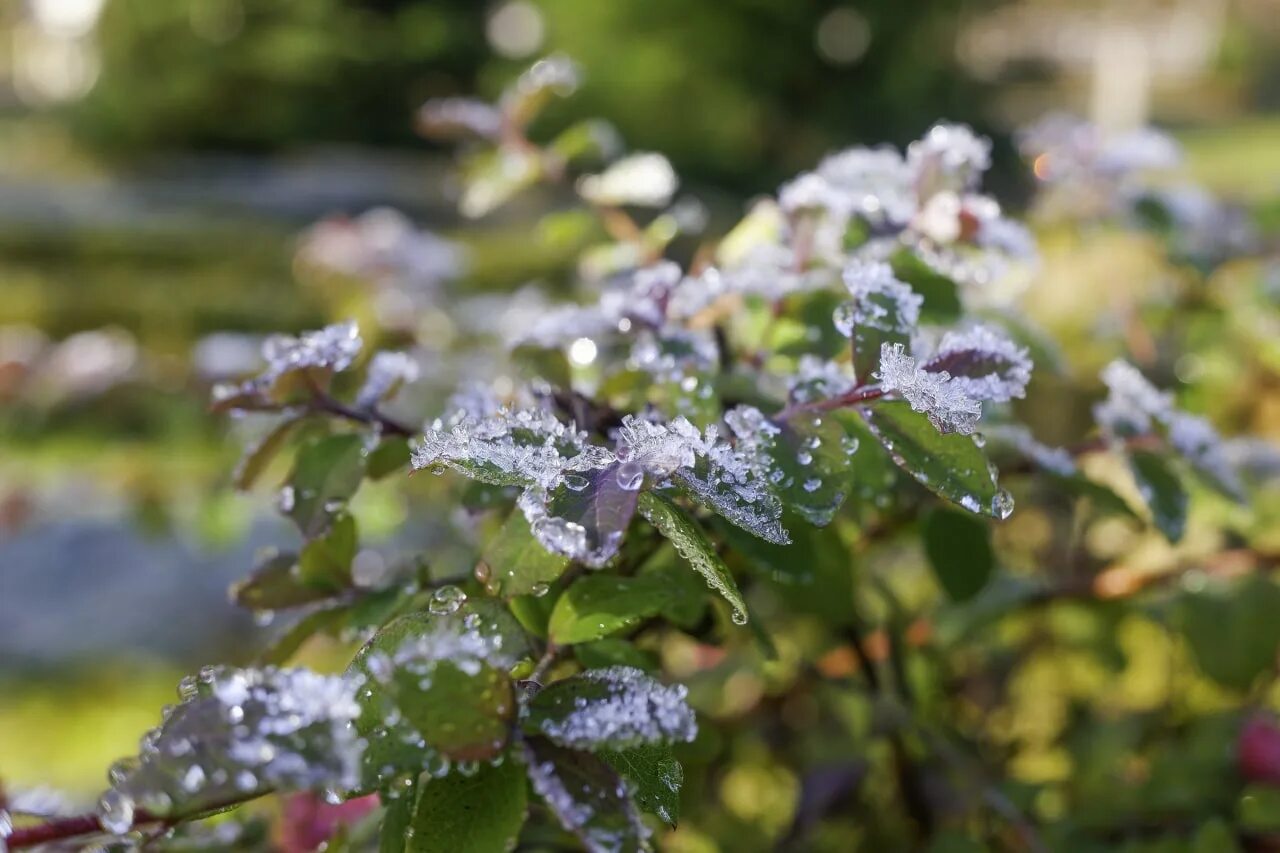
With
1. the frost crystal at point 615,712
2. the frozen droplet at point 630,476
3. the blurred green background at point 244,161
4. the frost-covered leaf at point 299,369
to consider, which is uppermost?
the blurred green background at point 244,161

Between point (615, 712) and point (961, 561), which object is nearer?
point (615, 712)

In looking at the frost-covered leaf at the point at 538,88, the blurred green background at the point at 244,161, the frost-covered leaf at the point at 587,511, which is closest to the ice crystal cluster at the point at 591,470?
the frost-covered leaf at the point at 587,511

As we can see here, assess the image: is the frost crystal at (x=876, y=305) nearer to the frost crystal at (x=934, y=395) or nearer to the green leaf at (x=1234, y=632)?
the frost crystal at (x=934, y=395)

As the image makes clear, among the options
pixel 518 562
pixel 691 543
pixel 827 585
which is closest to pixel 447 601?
pixel 518 562

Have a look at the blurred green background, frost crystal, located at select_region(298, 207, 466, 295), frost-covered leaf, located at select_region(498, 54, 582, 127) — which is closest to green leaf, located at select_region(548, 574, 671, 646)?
frost-covered leaf, located at select_region(498, 54, 582, 127)

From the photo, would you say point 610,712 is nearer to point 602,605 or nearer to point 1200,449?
point 602,605

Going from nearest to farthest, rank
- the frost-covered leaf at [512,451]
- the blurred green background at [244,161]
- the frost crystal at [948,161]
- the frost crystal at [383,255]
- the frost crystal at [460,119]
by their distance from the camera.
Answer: the frost-covered leaf at [512,451]
the frost crystal at [948,161]
the frost crystal at [460,119]
the frost crystal at [383,255]
the blurred green background at [244,161]
